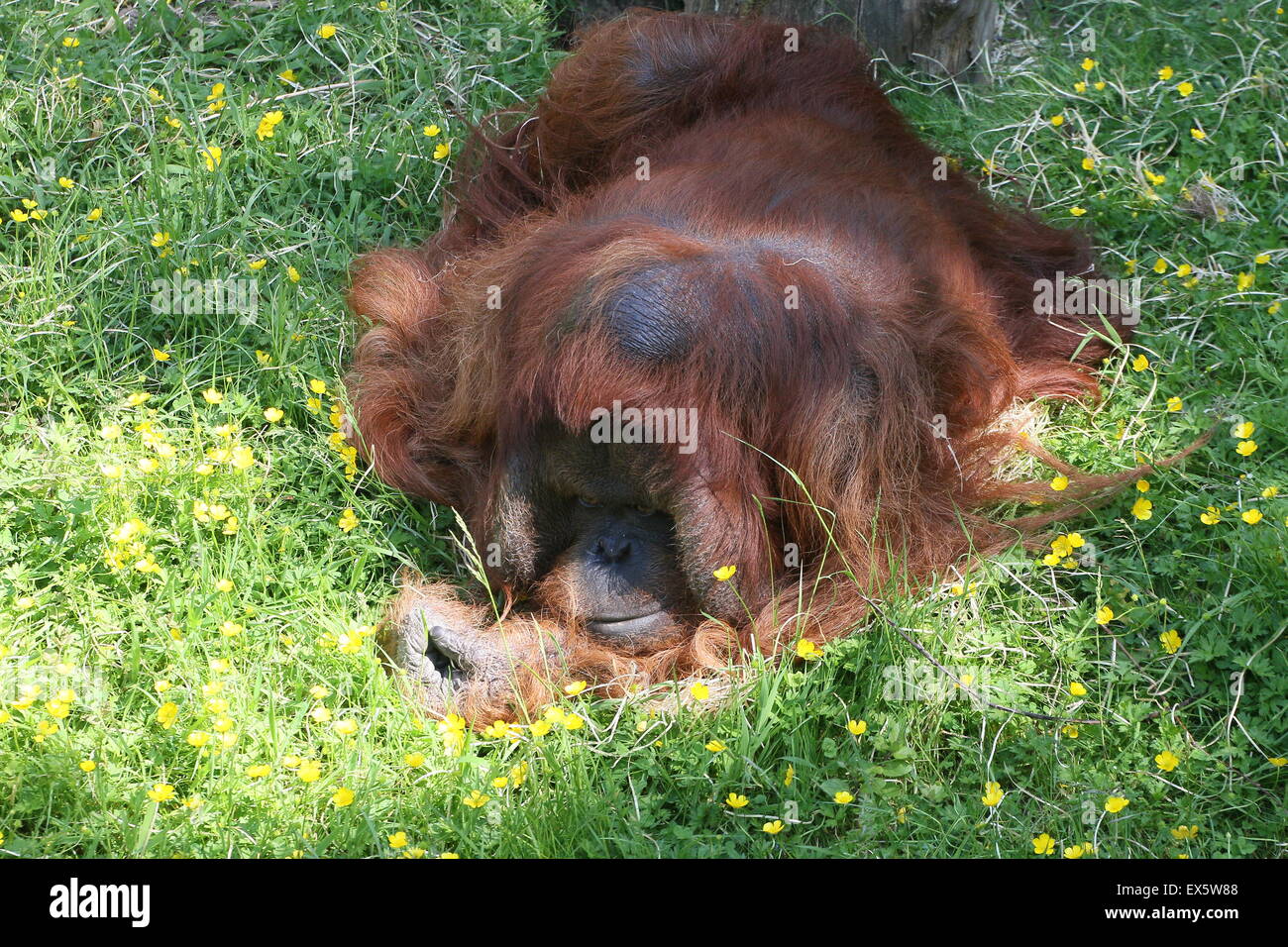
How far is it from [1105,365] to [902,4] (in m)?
1.54

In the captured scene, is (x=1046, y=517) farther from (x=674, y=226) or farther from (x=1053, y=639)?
(x=674, y=226)

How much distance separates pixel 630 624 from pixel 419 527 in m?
0.68

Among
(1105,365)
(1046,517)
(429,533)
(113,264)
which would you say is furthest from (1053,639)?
(113,264)

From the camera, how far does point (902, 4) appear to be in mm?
4387

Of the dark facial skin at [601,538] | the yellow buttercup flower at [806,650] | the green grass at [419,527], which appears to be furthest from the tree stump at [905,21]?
the yellow buttercup flower at [806,650]

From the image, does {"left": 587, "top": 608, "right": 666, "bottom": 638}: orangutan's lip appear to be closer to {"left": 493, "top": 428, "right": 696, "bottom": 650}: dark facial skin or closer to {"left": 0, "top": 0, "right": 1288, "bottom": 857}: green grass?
{"left": 493, "top": 428, "right": 696, "bottom": 650}: dark facial skin

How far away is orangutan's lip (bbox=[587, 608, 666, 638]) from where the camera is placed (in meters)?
3.00

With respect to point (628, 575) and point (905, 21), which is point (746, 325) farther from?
point (905, 21)

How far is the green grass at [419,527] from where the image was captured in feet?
8.26

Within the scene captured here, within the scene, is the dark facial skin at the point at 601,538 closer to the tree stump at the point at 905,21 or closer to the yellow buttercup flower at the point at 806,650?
the yellow buttercup flower at the point at 806,650

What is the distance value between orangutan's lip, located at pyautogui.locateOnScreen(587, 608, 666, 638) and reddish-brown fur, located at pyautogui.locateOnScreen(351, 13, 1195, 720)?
5 cm

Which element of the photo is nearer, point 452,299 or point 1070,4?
point 452,299

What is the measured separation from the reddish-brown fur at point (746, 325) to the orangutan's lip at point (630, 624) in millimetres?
53

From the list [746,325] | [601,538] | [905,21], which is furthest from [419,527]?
[905,21]
